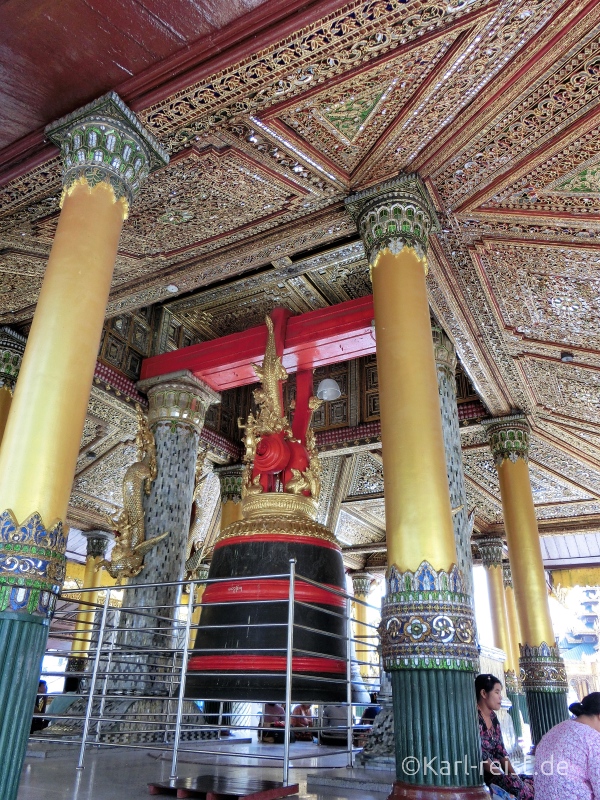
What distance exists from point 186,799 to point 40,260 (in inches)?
186

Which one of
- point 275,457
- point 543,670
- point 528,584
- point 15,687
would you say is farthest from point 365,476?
point 15,687

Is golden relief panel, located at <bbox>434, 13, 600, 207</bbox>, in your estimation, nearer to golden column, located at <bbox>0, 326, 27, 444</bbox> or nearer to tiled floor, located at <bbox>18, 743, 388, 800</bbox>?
tiled floor, located at <bbox>18, 743, 388, 800</bbox>

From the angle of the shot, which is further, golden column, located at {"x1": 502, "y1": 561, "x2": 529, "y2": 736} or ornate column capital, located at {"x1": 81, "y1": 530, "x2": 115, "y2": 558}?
ornate column capital, located at {"x1": 81, "y1": 530, "x2": 115, "y2": 558}

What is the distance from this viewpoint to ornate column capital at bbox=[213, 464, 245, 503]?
32.2 ft

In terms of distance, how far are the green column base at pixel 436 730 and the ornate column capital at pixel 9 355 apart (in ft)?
17.5

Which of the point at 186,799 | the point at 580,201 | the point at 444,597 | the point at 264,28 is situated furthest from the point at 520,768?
the point at 264,28

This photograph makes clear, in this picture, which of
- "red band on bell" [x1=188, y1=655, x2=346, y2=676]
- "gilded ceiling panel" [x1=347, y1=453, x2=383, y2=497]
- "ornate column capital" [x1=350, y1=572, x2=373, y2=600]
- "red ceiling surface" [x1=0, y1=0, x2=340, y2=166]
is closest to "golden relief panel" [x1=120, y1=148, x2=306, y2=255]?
"red ceiling surface" [x1=0, y1=0, x2=340, y2=166]

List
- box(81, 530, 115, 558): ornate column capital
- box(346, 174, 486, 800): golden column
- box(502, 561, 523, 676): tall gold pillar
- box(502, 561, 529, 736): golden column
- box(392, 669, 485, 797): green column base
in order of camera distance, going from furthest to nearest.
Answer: box(502, 561, 523, 676): tall gold pillar, box(81, 530, 115, 558): ornate column capital, box(502, 561, 529, 736): golden column, box(346, 174, 486, 800): golden column, box(392, 669, 485, 797): green column base

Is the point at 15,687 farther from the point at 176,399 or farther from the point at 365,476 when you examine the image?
the point at 365,476

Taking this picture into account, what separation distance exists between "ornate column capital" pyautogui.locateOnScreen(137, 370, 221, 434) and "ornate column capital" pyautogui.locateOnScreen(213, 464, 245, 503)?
8.12ft

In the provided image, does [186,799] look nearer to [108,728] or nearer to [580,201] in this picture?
[108,728]

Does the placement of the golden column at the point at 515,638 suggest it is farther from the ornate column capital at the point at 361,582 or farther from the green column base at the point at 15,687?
the green column base at the point at 15,687

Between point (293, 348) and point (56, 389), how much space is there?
3333 mm

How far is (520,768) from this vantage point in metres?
5.16
